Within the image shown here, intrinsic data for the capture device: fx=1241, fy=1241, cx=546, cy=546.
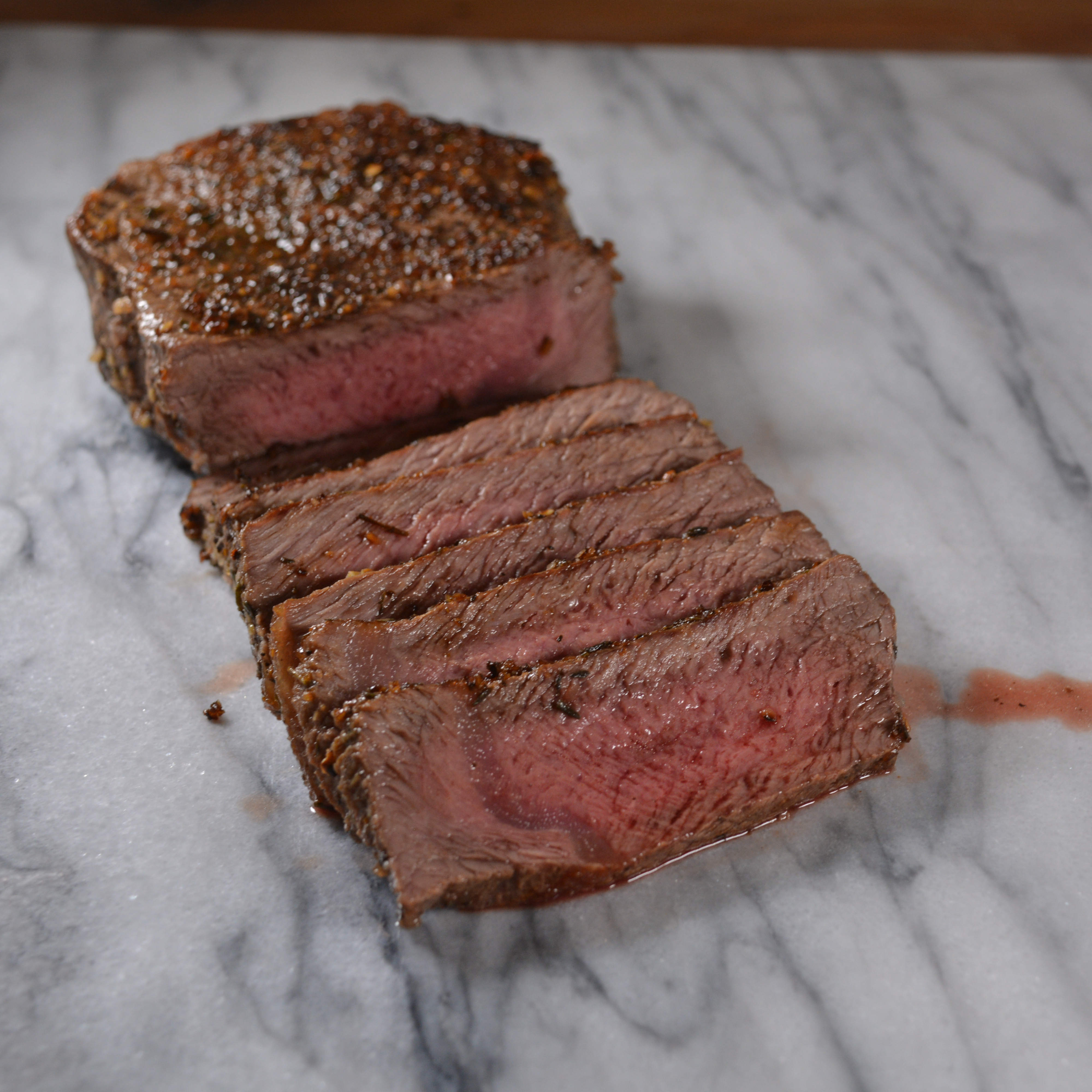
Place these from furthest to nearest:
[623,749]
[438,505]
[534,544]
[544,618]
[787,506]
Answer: [787,506], [438,505], [534,544], [544,618], [623,749]

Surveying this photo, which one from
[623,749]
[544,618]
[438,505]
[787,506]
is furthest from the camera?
[787,506]

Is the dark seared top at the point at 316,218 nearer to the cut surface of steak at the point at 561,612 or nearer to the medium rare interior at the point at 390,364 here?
the medium rare interior at the point at 390,364

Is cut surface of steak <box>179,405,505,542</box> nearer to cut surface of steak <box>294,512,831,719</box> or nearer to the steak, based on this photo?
the steak

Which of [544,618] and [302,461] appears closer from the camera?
[544,618]

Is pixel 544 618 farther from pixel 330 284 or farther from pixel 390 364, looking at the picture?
pixel 330 284

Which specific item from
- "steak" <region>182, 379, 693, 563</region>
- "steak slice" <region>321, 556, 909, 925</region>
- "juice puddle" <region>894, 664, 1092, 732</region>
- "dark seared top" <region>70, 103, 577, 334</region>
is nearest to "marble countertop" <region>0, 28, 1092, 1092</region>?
"juice puddle" <region>894, 664, 1092, 732</region>

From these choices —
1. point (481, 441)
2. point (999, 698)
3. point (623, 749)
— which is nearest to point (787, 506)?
point (999, 698)
